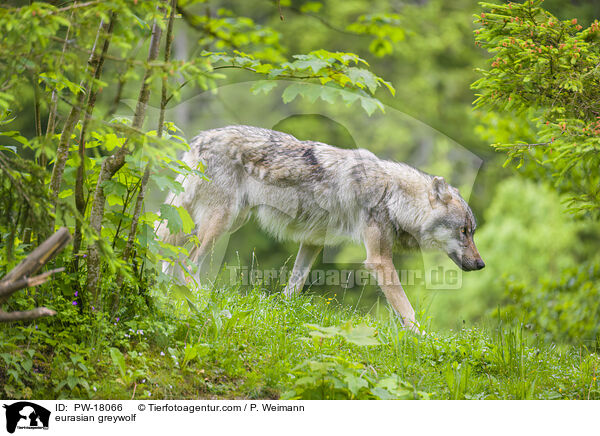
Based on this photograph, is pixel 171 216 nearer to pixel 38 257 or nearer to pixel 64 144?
pixel 64 144

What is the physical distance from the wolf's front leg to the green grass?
587mm

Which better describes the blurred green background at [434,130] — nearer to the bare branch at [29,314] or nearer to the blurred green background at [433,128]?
the blurred green background at [433,128]

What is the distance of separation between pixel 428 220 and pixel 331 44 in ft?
26.0

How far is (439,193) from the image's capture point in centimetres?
502

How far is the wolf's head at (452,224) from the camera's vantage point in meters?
4.99

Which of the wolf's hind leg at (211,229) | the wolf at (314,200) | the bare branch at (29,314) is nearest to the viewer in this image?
the bare branch at (29,314)

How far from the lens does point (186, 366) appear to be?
3.09 meters

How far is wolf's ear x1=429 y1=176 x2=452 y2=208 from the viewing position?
5.00 metres

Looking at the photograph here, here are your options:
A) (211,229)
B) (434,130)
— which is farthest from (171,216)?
(434,130)

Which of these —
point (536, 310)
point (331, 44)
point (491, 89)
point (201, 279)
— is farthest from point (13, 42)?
point (331, 44)

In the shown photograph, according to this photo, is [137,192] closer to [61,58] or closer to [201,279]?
[61,58]
